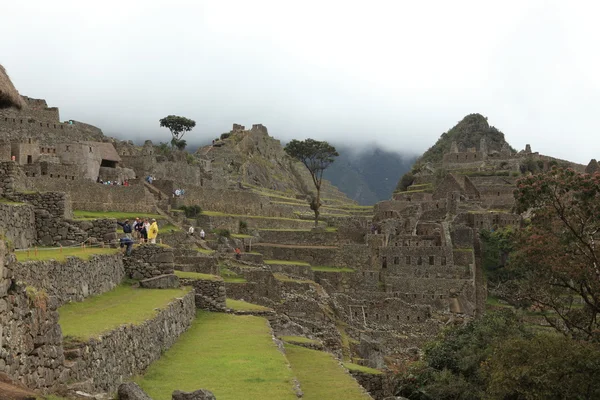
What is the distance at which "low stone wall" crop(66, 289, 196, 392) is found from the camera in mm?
10586

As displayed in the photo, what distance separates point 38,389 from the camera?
896cm

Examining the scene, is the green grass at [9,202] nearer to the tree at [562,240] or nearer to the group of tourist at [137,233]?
the group of tourist at [137,233]

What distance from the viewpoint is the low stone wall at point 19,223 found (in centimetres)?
1638

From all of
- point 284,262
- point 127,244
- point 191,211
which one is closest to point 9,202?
point 127,244

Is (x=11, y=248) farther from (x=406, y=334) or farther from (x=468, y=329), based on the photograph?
(x=406, y=334)

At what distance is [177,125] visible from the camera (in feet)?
253

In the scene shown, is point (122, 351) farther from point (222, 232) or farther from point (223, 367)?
point (222, 232)

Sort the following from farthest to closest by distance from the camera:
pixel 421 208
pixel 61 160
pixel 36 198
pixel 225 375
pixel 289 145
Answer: pixel 289 145, pixel 421 208, pixel 61 160, pixel 36 198, pixel 225 375

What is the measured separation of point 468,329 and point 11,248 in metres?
23.8

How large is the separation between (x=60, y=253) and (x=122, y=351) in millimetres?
4061

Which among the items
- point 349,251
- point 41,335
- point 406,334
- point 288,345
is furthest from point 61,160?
point 41,335

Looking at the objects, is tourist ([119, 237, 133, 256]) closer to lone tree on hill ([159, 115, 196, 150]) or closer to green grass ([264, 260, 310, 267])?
green grass ([264, 260, 310, 267])

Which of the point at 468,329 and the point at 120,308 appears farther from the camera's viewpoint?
the point at 468,329

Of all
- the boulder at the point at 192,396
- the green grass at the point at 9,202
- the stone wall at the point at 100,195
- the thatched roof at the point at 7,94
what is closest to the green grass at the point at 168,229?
the stone wall at the point at 100,195
